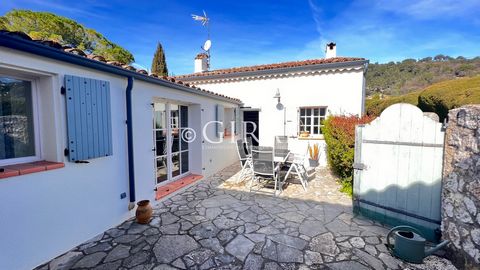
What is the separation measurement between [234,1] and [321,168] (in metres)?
7.51

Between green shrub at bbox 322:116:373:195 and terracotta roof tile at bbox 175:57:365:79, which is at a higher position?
terracotta roof tile at bbox 175:57:365:79

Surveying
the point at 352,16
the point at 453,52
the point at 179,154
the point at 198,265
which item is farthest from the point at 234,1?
the point at 453,52

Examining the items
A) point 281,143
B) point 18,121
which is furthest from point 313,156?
point 18,121

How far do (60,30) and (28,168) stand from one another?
59.1 ft

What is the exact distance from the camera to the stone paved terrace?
277 centimetres

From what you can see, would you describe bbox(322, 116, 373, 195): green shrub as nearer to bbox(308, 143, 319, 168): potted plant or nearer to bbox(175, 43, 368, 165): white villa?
bbox(308, 143, 319, 168): potted plant

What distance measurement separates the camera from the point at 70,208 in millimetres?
3006

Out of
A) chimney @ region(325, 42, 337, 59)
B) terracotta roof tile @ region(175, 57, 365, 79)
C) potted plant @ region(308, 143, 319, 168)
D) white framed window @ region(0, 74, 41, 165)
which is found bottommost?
potted plant @ region(308, 143, 319, 168)

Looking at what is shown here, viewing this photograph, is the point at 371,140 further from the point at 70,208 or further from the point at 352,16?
the point at 352,16

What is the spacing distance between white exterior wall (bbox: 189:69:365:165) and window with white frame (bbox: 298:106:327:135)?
0.85 ft

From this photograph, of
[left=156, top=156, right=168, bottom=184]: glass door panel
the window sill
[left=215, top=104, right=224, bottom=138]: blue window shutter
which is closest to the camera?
the window sill

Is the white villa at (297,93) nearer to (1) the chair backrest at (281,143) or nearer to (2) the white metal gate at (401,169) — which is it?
(1) the chair backrest at (281,143)

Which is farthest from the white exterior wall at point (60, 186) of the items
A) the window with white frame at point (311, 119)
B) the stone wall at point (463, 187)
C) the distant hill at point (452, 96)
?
the distant hill at point (452, 96)

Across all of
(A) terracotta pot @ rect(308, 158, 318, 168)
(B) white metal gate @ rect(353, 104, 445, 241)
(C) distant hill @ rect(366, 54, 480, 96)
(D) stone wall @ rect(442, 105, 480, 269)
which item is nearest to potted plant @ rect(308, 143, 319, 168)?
(A) terracotta pot @ rect(308, 158, 318, 168)
